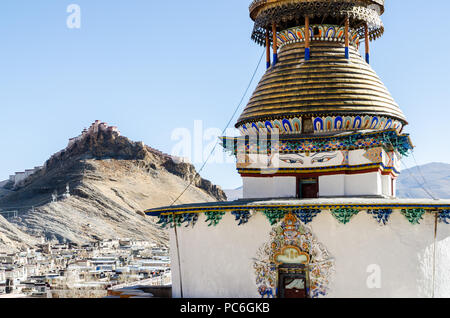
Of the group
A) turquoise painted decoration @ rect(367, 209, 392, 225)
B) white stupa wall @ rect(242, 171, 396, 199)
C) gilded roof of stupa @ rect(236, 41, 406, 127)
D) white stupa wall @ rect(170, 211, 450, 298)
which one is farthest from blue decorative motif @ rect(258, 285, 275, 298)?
gilded roof of stupa @ rect(236, 41, 406, 127)

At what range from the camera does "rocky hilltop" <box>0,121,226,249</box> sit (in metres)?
89.4

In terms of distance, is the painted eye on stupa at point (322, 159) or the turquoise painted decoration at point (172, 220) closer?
the turquoise painted decoration at point (172, 220)

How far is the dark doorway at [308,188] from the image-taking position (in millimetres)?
19141

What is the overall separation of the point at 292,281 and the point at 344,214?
2471mm

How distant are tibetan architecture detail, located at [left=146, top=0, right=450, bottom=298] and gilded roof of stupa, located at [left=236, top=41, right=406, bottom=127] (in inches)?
1.7

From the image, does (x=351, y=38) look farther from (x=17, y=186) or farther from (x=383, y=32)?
(x=17, y=186)

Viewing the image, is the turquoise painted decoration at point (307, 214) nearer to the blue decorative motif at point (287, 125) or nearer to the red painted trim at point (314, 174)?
the red painted trim at point (314, 174)

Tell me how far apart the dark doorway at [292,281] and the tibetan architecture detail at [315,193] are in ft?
0.10

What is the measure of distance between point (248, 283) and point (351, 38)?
9141 millimetres

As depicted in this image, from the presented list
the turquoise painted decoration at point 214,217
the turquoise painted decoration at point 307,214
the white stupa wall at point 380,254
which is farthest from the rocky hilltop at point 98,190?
the white stupa wall at point 380,254

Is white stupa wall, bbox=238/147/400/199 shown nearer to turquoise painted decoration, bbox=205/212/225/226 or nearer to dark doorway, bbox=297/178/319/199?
dark doorway, bbox=297/178/319/199

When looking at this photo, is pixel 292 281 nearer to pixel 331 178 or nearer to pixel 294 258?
pixel 294 258

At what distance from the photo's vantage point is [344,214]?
16.8 m

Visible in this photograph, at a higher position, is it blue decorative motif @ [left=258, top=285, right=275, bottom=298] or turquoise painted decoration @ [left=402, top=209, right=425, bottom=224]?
turquoise painted decoration @ [left=402, top=209, right=425, bottom=224]
